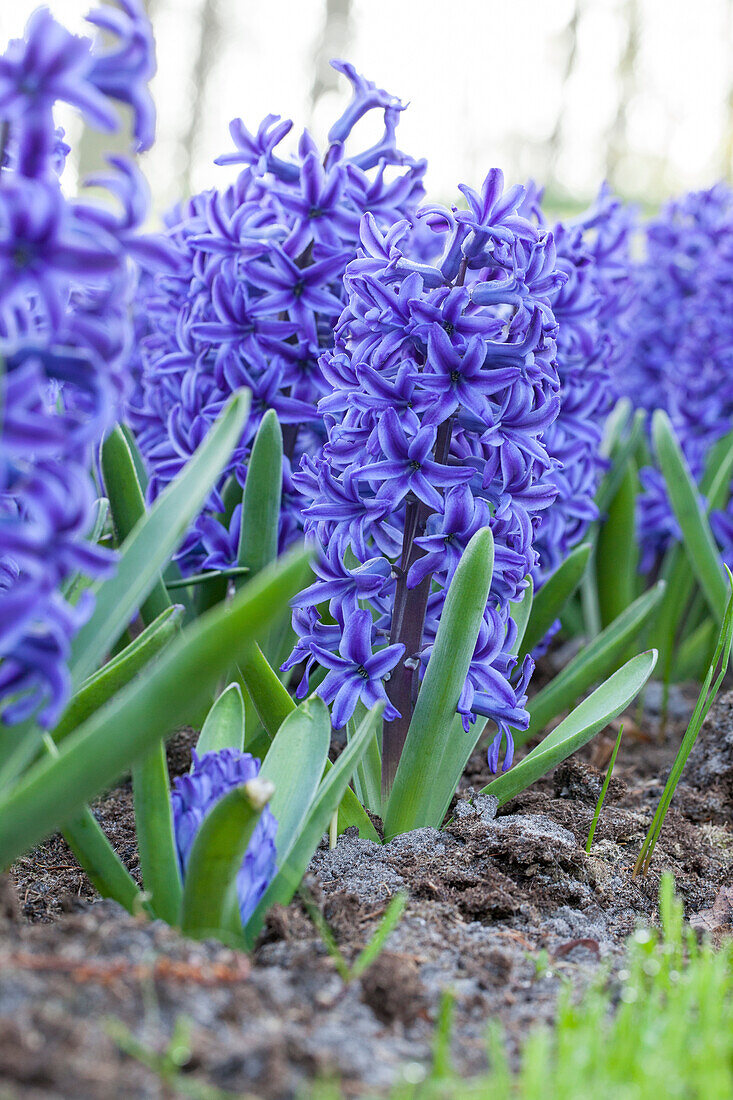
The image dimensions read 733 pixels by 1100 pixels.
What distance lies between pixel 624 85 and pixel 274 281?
17568 mm

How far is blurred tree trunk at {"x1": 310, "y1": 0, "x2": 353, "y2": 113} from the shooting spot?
13.0 meters

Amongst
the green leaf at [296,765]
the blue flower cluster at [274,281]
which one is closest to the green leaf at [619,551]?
the blue flower cluster at [274,281]

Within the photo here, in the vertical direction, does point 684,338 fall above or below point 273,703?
above

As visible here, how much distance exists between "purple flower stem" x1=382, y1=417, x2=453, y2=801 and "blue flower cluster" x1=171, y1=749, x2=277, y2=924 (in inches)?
19.4

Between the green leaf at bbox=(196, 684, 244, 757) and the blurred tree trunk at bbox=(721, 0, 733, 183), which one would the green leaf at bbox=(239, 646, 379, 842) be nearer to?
the green leaf at bbox=(196, 684, 244, 757)

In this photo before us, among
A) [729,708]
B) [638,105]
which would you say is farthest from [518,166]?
[729,708]

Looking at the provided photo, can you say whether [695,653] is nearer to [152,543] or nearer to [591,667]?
[591,667]

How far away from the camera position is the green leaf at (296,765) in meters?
1.65

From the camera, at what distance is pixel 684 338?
13.1 feet

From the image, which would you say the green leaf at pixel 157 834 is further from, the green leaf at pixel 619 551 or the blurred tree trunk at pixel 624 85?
the blurred tree trunk at pixel 624 85

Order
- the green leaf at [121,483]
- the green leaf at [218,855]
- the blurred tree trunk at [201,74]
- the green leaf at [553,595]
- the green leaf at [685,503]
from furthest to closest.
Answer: the blurred tree trunk at [201,74]
the green leaf at [685,503]
the green leaf at [553,595]
the green leaf at [121,483]
the green leaf at [218,855]

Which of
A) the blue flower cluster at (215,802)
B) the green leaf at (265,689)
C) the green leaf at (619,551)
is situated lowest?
the blue flower cluster at (215,802)

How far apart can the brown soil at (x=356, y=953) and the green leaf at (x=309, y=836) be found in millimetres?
34

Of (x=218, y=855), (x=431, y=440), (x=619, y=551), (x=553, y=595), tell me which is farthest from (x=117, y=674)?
(x=619, y=551)
